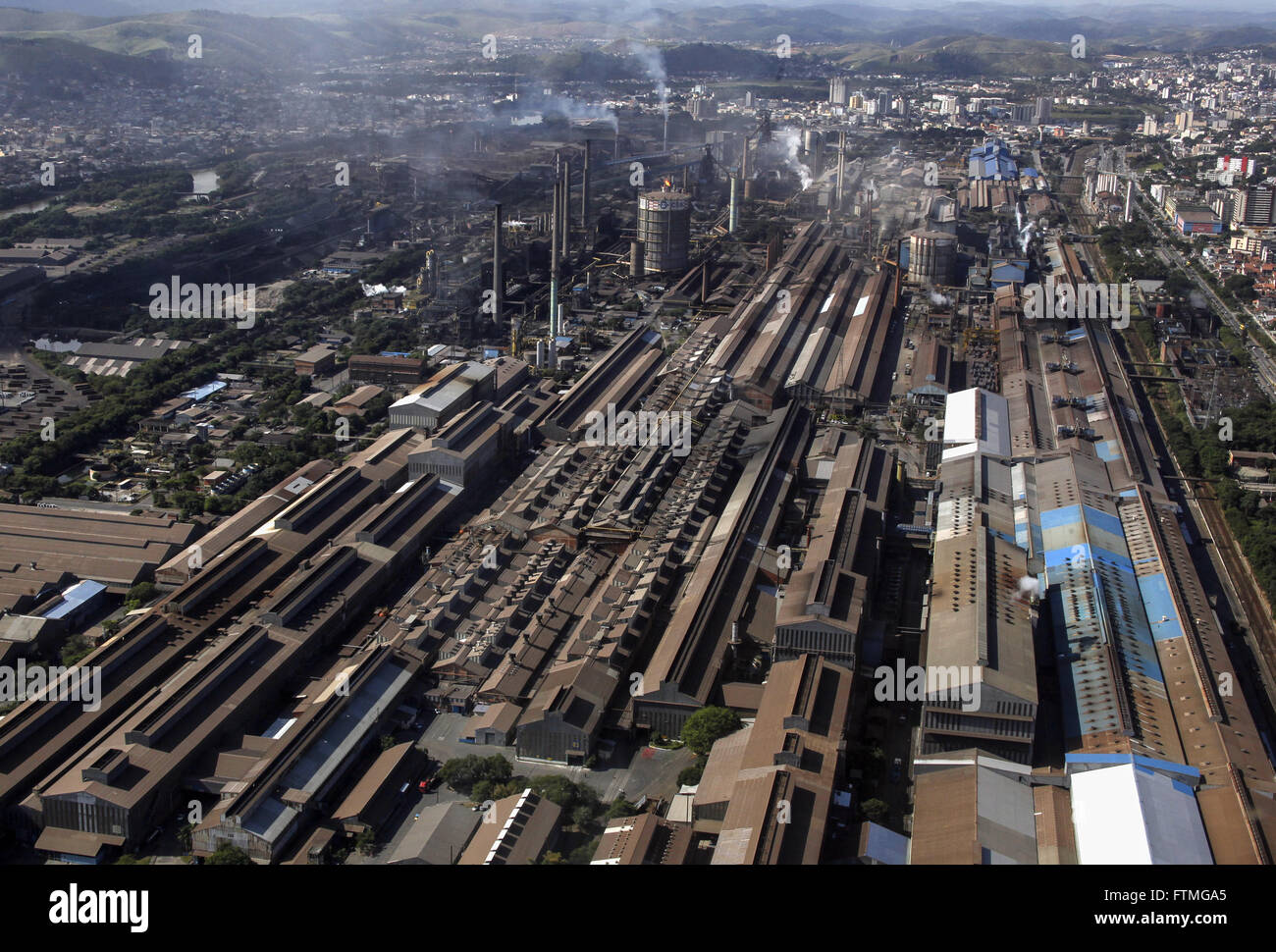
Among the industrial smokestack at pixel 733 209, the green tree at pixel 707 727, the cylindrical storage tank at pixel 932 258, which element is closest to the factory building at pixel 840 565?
the green tree at pixel 707 727

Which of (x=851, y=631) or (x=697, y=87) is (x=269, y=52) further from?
(x=851, y=631)

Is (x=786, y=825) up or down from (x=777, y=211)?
down

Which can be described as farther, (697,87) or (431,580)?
(697,87)

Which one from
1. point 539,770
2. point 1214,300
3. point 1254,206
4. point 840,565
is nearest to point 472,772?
point 539,770

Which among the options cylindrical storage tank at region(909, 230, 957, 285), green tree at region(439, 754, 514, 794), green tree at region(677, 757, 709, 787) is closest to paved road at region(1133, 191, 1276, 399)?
cylindrical storage tank at region(909, 230, 957, 285)

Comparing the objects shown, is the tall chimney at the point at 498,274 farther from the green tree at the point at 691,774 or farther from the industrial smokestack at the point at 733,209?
the green tree at the point at 691,774
